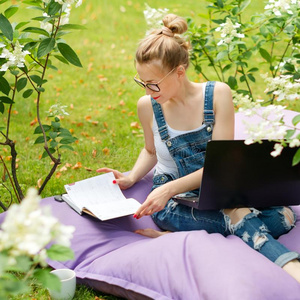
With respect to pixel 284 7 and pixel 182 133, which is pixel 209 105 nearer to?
Result: pixel 182 133

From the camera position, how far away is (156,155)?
2.88 meters

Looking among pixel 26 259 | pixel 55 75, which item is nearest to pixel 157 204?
pixel 26 259

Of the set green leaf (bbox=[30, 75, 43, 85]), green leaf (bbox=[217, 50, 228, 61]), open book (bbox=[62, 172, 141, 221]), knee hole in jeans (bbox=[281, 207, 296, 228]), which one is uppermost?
green leaf (bbox=[30, 75, 43, 85])

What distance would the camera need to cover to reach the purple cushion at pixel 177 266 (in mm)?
1964

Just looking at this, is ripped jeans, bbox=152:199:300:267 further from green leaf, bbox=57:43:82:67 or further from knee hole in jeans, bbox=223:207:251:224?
green leaf, bbox=57:43:82:67

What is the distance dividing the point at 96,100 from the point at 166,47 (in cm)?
298

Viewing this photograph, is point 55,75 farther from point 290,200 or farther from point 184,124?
point 290,200

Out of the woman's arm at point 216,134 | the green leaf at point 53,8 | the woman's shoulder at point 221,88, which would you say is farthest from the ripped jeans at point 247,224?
the green leaf at point 53,8

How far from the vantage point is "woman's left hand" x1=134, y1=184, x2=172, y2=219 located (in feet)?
7.84

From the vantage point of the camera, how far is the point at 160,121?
264cm

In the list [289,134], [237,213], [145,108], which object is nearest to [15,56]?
[145,108]

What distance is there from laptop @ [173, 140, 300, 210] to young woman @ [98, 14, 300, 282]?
90mm

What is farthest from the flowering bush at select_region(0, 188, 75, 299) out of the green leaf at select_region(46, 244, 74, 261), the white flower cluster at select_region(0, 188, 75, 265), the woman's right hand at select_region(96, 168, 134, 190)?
the woman's right hand at select_region(96, 168, 134, 190)

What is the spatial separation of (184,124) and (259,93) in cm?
303
